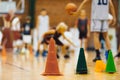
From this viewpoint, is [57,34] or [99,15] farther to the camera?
[57,34]

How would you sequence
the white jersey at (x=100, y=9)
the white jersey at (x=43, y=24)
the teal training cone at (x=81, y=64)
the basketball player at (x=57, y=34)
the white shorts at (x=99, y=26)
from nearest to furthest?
the teal training cone at (x=81, y=64), the white jersey at (x=100, y=9), the white shorts at (x=99, y=26), the basketball player at (x=57, y=34), the white jersey at (x=43, y=24)

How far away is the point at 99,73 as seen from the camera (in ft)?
22.8

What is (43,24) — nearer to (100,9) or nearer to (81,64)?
(100,9)

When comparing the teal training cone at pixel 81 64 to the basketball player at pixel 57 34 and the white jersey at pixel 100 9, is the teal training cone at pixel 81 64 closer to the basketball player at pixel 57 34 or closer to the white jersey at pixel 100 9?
the white jersey at pixel 100 9

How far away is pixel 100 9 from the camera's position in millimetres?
7898

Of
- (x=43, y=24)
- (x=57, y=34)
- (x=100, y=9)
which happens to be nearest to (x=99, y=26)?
(x=100, y=9)

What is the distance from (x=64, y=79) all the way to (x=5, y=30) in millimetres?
9474

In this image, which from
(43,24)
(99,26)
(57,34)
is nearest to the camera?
(99,26)

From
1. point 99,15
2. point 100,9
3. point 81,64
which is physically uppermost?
point 100,9

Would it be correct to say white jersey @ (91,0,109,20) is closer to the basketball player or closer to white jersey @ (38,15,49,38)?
the basketball player

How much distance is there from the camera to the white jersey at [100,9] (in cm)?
784

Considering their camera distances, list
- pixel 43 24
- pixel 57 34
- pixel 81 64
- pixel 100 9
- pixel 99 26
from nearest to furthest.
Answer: pixel 81 64 < pixel 100 9 < pixel 99 26 < pixel 57 34 < pixel 43 24

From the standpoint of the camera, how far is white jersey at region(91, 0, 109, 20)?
309 inches

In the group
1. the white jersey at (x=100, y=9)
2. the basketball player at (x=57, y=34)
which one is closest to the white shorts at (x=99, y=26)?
the white jersey at (x=100, y=9)
